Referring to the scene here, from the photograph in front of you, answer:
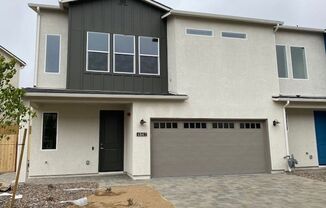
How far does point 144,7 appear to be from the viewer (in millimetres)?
12273

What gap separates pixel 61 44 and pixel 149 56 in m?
3.85

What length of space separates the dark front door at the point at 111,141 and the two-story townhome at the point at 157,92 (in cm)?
4

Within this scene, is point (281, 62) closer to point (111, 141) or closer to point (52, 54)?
point (111, 141)

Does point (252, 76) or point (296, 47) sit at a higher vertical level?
point (296, 47)

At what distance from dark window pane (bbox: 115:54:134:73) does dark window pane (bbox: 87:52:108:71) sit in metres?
0.47

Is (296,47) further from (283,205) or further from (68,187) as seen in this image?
(68,187)

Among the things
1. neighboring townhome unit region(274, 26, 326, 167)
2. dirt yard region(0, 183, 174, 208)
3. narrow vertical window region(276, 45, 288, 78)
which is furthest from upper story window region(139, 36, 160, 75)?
narrow vertical window region(276, 45, 288, 78)

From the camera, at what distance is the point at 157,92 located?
11.9m

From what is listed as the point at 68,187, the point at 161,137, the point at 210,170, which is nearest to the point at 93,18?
the point at 161,137

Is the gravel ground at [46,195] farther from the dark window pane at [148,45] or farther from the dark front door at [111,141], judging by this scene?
the dark window pane at [148,45]

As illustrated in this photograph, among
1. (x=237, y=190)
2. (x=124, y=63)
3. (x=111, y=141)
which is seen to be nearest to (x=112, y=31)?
(x=124, y=63)

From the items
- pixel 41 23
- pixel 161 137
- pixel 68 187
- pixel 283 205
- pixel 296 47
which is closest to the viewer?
pixel 283 205

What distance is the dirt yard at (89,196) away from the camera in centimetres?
635

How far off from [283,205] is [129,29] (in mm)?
9111
